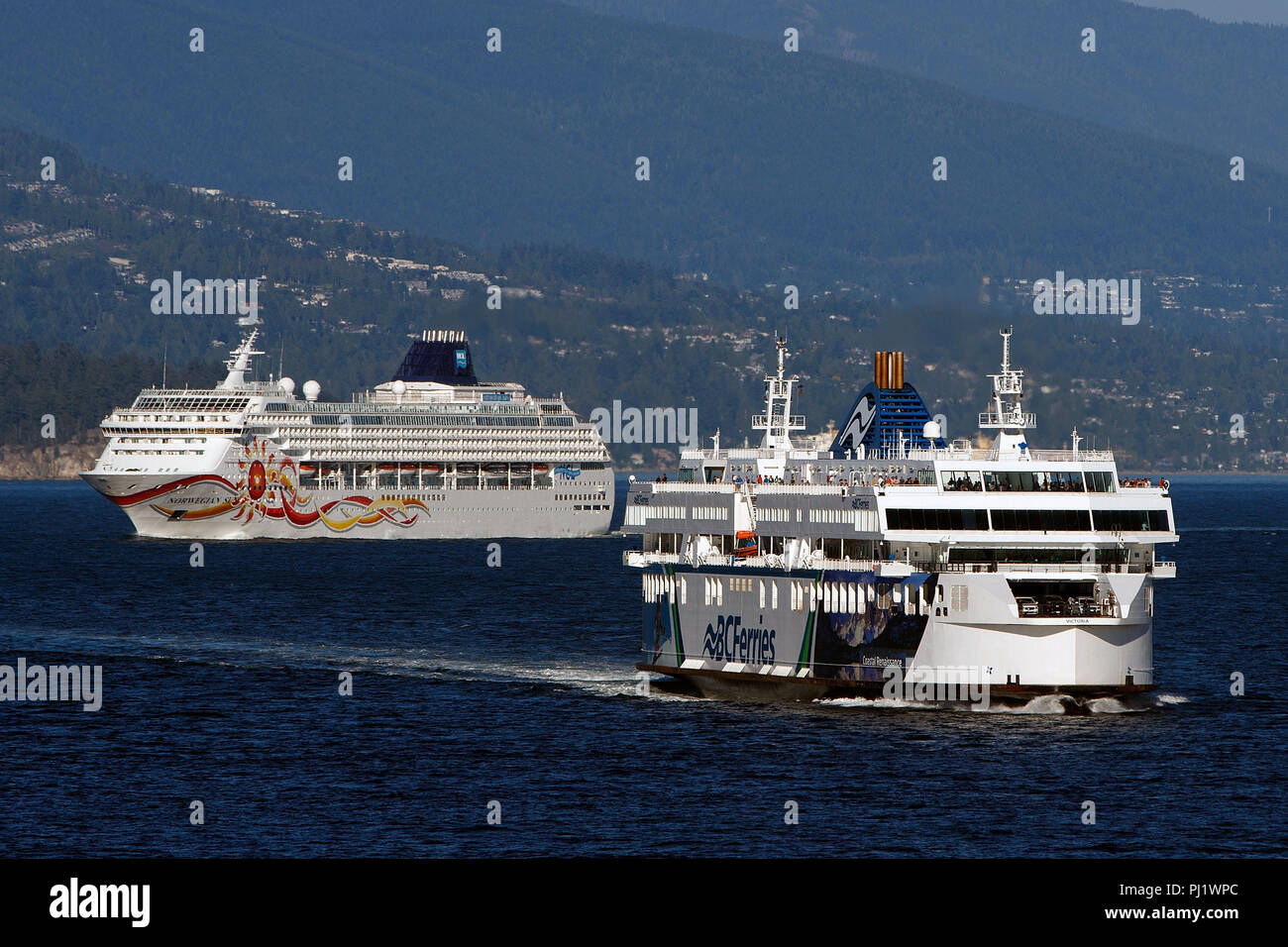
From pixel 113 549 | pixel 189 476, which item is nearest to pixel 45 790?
pixel 113 549

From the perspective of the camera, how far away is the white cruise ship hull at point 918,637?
63.0 metres

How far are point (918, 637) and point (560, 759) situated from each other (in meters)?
11.0

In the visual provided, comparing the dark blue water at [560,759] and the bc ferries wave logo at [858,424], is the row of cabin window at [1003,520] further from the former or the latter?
the bc ferries wave logo at [858,424]

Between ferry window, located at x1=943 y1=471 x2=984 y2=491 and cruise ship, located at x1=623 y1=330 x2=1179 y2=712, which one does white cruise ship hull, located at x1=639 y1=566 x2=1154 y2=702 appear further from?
ferry window, located at x1=943 y1=471 x2=984 y2=491

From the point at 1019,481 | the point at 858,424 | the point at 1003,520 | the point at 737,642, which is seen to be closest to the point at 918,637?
the point at 1003,520

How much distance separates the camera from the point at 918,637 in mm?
63938

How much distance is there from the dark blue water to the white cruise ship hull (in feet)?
4.42

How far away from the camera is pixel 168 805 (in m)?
56.8

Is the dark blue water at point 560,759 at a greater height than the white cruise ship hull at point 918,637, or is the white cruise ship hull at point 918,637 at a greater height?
the white cruise ship hull at point 918,637

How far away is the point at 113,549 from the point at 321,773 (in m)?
119

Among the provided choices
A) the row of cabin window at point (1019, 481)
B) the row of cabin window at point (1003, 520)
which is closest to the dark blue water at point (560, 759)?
the row of cabin window at point (1003, 520)

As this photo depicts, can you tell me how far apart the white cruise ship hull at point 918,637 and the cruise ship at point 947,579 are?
49 mm

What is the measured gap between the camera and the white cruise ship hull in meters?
63.0
